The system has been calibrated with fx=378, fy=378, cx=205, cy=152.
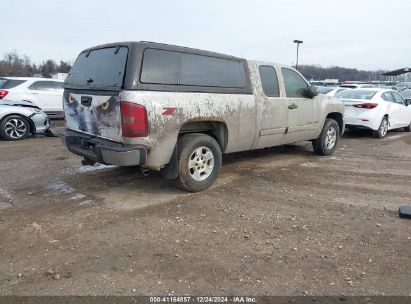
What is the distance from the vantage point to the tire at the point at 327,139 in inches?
310

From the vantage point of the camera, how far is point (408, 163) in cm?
770

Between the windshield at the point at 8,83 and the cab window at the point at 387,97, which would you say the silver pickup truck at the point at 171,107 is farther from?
the windshield at the point at 8,83

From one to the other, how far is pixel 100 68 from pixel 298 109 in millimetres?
3680

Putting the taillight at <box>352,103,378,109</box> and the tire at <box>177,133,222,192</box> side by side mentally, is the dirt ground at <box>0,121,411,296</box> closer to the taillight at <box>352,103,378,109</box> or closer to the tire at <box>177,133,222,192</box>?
the tire at <box>177,133,222,192</box>

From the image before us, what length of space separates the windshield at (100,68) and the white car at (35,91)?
25.2 feet

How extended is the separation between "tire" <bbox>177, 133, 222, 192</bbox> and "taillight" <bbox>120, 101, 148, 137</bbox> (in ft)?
2.51

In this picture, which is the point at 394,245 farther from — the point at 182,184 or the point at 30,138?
the point at 30,138

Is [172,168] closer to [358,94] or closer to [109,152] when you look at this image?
[109,152]

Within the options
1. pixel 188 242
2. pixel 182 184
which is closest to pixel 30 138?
pixel 182 184

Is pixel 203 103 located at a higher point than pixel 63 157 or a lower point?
higher

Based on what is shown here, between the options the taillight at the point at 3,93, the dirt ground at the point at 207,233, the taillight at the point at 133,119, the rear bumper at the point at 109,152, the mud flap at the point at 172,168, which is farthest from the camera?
the taillight at the point at 3,93

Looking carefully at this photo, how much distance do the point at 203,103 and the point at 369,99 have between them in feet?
24.6

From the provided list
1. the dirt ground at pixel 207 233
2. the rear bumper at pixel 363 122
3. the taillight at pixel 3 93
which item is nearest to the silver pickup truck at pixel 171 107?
the dirt ground at pixel 207 233

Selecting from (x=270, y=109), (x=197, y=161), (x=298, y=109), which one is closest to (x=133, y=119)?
(x=197, y=161)
